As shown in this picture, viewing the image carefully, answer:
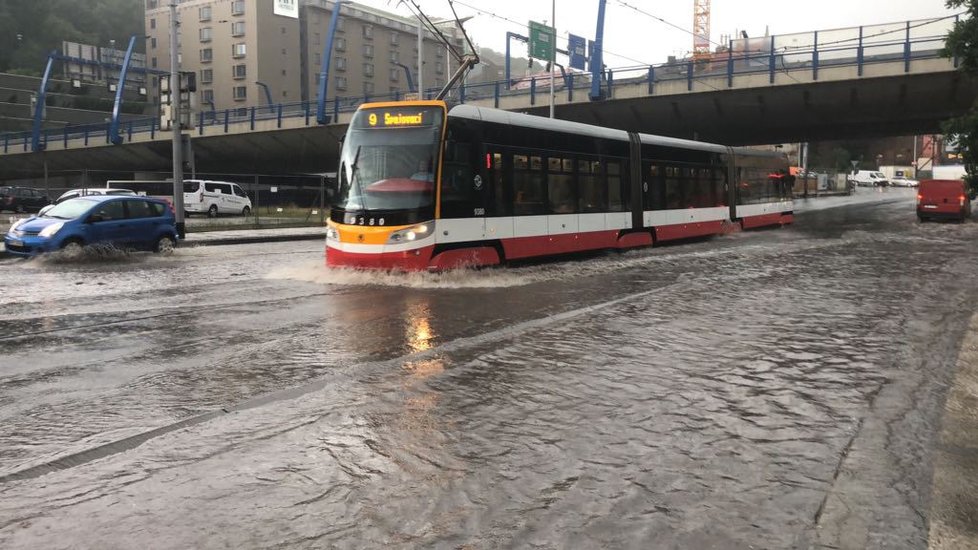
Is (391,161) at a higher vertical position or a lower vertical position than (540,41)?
lower

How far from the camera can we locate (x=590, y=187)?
1858 centimetres

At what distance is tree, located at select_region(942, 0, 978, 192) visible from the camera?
2398 cm

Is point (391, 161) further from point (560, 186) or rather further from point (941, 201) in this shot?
point (941, 201)

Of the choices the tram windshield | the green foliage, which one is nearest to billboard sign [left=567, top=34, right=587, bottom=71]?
the tram windshield

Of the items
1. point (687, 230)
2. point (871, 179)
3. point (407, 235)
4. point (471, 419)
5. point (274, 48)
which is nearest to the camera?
point (471, 419)

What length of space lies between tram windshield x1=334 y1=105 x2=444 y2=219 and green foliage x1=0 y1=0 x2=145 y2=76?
10136 centimetres

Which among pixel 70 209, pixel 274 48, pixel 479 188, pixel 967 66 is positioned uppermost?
pixel 274 48

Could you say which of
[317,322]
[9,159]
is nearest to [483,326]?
[317,322]

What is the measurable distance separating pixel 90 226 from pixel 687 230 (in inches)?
641

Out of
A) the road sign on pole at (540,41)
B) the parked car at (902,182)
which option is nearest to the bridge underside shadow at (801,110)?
the road sign on pole at (540,41)

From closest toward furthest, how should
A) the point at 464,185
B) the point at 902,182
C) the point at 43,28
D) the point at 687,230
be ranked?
the point at 464,185
the point at 687,230
the point at 43,28
the point at 902,182

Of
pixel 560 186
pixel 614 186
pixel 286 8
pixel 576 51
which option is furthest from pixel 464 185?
pixel 286 8

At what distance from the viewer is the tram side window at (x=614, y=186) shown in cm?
1947

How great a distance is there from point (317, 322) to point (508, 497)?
605 cm
